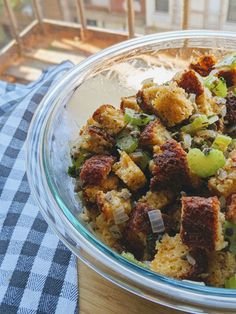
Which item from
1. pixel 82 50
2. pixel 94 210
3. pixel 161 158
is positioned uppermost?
pixel 161 158

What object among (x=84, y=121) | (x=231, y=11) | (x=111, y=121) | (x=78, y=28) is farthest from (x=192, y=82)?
(x=78, y=28)

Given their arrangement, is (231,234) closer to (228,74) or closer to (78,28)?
(228,74)

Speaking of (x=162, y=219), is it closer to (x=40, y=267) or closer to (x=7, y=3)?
(x=40, y=267)


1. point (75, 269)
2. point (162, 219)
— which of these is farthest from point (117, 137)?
point (75, 269)

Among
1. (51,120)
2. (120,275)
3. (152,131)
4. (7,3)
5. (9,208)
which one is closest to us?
(120,275)

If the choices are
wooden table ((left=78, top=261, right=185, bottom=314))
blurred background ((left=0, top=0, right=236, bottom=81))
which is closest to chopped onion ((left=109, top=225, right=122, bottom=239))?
wooden table ((left=78, top=261, right=185, bottom=314))

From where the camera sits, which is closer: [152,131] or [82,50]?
[152,131]

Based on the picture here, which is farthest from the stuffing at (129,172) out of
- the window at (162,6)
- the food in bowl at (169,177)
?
the window at (162,6)
